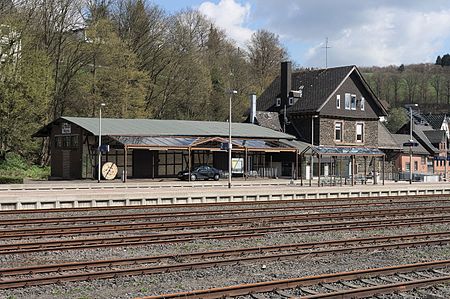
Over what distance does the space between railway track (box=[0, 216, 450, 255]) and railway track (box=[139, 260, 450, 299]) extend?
19.3 feet

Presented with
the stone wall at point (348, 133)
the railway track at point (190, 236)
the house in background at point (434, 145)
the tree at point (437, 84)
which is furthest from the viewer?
the tree at point (437, 84)

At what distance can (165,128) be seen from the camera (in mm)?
51406

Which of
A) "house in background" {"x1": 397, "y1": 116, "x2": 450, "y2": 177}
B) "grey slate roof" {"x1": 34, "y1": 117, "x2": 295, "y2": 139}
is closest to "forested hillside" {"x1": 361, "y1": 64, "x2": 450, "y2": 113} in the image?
"house in background" {"x1": 397, "y1": 116, "x2": 450, "y2": 177}

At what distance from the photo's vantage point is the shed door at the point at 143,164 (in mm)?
49562

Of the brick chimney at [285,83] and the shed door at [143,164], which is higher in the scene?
the brick chimney at [285,83]

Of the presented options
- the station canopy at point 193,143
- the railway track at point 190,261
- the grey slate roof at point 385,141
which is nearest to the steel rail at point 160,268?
the railway track at point 190,261

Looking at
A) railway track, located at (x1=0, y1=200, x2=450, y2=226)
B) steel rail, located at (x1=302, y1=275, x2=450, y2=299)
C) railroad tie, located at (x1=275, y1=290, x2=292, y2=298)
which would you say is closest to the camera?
steel rail, located at (x1=302, y1=275, x2=450, y2=299)

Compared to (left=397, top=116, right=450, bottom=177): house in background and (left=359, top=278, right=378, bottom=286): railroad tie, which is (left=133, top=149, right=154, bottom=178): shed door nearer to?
(left=359, top=278, right=378, bottom=286): railroad tie

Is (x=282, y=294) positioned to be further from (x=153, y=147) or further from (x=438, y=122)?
(x=438, y=122)

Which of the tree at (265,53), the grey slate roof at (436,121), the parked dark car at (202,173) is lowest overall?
the parked dark car at (202,173)

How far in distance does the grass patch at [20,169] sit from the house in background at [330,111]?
23.8m

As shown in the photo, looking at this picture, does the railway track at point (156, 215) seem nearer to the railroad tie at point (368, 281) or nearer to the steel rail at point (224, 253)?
the steel rail at point (224, 253)

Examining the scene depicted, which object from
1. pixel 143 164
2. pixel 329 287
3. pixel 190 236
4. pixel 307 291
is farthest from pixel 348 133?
pixel 307 291

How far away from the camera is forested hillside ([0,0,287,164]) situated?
49375mm
